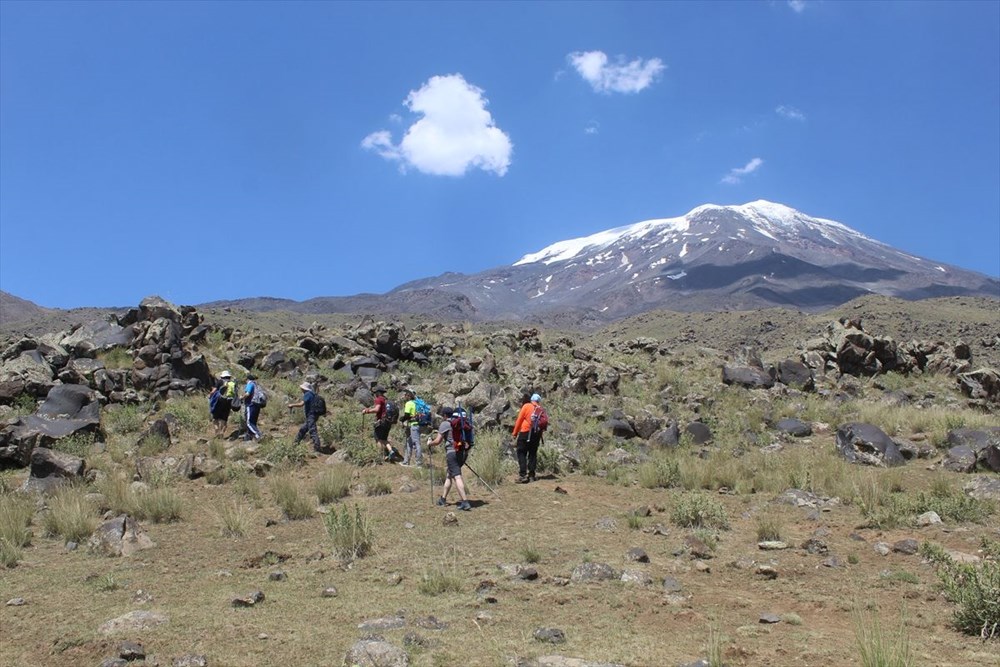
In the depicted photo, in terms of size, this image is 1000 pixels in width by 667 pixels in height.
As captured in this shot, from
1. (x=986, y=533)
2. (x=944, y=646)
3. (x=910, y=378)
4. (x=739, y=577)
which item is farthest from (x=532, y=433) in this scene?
(x=910, y=378)

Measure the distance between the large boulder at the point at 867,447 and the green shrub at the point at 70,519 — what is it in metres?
12.0

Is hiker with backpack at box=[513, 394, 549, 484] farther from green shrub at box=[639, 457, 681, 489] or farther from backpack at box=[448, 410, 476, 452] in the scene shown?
green shrub at box=[639, 457, 681, 489]

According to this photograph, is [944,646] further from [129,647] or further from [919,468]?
[919,468]

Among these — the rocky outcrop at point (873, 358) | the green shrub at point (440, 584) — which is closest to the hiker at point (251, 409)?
the green shrub at point (440, 584)

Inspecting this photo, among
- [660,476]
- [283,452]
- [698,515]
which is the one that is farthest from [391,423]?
[698,515]

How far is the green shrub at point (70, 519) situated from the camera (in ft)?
27.6

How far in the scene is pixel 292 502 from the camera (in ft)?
31.5

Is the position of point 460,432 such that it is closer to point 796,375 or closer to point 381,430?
point 381,430

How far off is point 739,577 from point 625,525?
7.22ft

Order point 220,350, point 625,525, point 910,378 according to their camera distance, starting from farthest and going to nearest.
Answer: point 910,378
point 220,350
point 625,525

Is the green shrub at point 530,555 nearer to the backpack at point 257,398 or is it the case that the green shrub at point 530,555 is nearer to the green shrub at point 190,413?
the backpack at point 257,398

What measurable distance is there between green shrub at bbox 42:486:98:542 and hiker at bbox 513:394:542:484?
6.25m

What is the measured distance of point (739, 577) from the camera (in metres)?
6.77

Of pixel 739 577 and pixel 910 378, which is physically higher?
pixel 910 378
